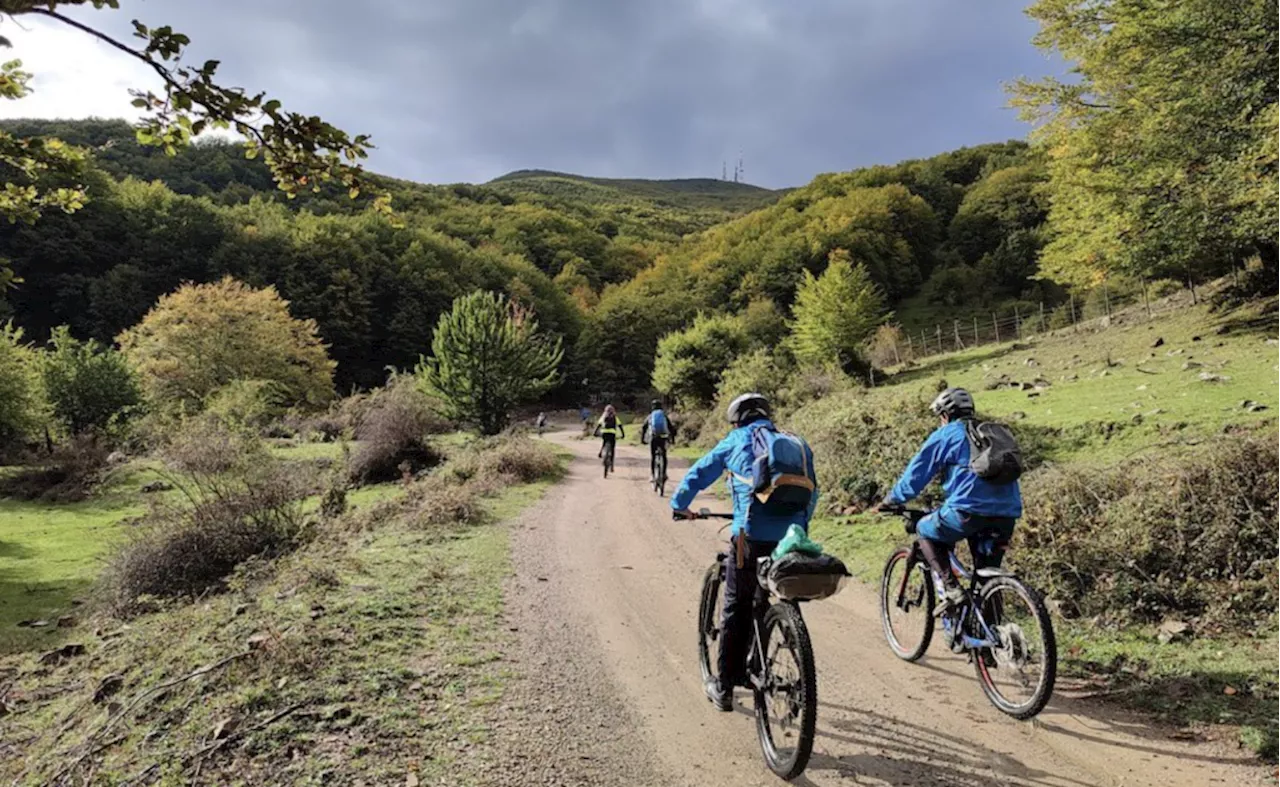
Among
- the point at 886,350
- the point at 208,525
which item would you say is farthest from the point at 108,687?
the point at 886,350

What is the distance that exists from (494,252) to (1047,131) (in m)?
86.9

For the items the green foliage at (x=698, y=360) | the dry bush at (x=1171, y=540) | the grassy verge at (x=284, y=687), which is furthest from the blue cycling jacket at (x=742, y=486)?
the green foliage at (x=698, y=360)

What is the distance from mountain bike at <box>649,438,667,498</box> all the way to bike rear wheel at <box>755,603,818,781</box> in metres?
11.2

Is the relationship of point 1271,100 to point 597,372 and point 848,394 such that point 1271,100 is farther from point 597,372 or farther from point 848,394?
point 597,372

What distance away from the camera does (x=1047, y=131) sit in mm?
18766

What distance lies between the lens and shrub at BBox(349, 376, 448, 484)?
2172 cm

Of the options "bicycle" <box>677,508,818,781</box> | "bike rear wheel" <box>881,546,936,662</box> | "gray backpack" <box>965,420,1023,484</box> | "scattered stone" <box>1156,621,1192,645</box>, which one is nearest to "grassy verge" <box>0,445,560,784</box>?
"bicycle" <box>677,508,818,781</box>

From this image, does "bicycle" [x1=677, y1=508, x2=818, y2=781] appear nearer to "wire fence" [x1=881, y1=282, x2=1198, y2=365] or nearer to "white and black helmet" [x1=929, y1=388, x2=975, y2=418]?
"white and black helmet" [x1=929, y1=388, x2=975, y2=418]

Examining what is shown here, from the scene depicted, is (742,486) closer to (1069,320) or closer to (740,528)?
(740,528)

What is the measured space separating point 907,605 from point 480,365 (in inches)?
890

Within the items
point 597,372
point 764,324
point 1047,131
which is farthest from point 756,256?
point 1047,131

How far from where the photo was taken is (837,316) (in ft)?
125

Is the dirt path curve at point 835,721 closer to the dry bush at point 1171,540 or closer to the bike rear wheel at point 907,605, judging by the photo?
the bike rear wheel at point 907,605

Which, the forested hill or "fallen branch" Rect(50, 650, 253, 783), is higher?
the forested hill
